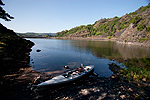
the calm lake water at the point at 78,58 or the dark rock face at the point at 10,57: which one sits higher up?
the dark rock face at the point at 10,57

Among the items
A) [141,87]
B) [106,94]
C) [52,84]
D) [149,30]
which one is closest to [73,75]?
[52,84]

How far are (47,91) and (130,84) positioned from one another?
13878 mm

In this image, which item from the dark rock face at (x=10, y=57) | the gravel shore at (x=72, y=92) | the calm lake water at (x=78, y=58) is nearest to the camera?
the gravel shore at (x=72, y=92)

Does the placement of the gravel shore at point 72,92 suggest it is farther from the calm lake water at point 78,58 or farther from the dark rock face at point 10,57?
the calm lake water at point 78,58

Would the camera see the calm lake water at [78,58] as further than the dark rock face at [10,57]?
Yes

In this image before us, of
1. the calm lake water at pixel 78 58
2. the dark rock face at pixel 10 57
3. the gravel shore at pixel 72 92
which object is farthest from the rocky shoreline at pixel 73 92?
the calm lake water at pixel 78 58

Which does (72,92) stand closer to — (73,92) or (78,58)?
(73,92)

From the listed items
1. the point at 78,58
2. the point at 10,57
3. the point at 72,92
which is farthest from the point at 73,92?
the point at 10,57

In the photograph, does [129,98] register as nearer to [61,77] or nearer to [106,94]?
[106,94]

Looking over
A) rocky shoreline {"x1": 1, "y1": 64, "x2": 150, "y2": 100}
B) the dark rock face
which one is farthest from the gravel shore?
the dark rock face

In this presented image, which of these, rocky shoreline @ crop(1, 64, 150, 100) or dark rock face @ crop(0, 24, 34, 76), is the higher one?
dark rock face @ crop(0, 24, 34, 76)

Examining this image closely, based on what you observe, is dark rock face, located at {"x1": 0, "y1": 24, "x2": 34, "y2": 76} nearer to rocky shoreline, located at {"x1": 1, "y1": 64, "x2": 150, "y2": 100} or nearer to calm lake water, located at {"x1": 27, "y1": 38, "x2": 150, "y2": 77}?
calm lake water, located at {"x1": 27, "y1": 38, "x2": 150, "y2": 77}

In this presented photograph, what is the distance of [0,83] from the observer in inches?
473

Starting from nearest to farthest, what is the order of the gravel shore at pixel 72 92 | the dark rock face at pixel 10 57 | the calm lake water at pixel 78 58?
the gravel shore at pixel 72 92, the dark rock face at pixel 10 57, the calm lake water at pixel 78 58
